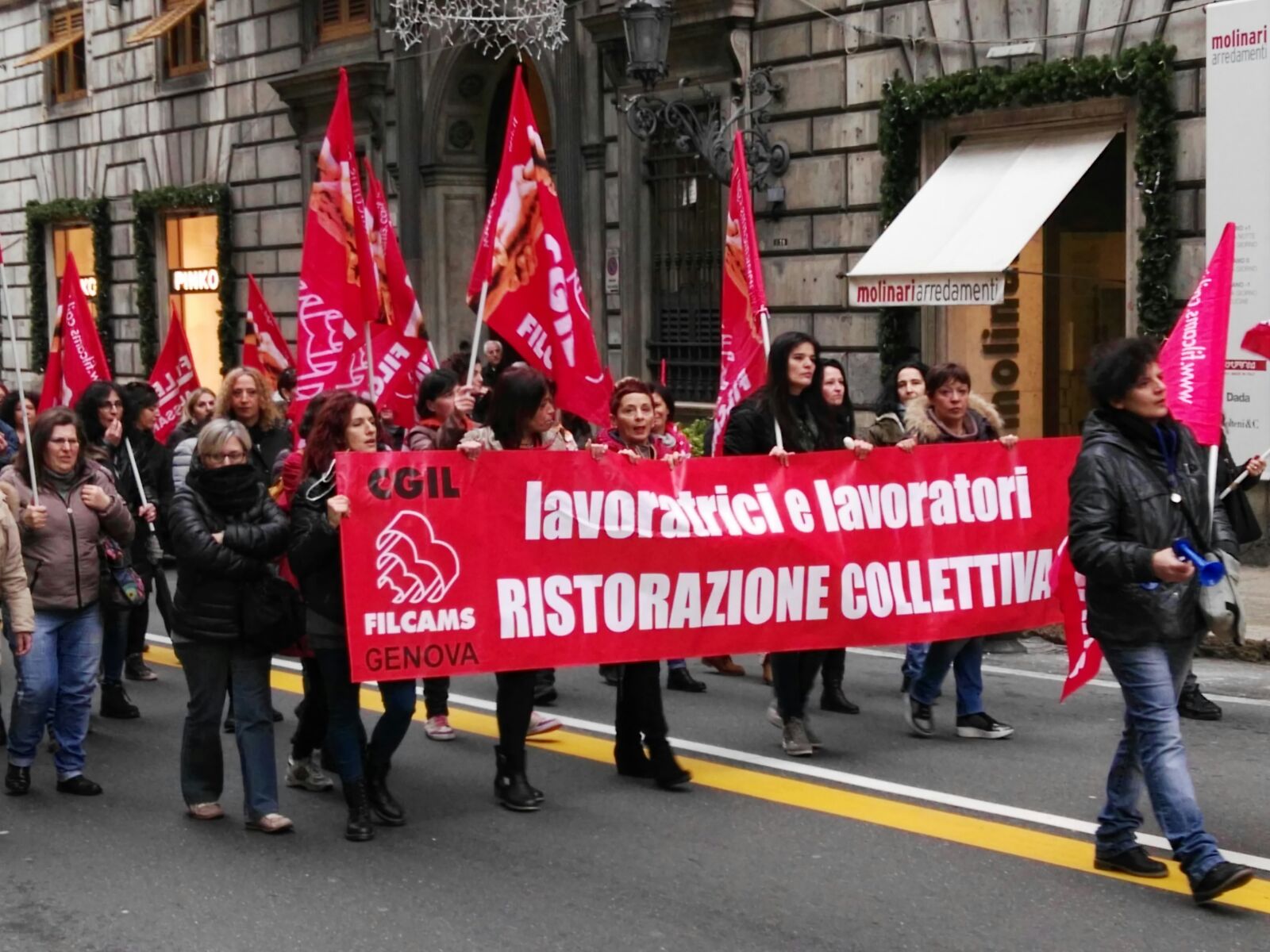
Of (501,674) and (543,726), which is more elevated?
(501,674)

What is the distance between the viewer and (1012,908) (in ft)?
18.7

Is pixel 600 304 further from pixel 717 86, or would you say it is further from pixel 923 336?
pixel 923 336

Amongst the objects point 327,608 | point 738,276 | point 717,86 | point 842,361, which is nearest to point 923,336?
point 842,361

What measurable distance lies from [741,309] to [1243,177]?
612 centimetres

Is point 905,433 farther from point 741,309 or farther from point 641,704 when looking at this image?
point 641,704

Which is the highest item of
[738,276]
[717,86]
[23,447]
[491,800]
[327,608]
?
[717,86]

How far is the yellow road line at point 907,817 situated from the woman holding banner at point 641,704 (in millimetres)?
179

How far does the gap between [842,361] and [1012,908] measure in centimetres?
1142

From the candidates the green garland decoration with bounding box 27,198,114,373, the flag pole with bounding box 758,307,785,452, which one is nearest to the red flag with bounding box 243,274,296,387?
the flag pole with bounding box 758,307,785,452

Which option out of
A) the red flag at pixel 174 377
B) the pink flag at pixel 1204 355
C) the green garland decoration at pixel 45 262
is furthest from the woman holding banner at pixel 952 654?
the green garland decoration at pixel 45 262

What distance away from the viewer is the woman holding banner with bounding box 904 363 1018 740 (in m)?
8.10

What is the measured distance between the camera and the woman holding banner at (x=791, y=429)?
7.84 m

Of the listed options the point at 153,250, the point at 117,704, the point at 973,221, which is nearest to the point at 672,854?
the point at 117,704

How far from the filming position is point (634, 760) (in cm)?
755
